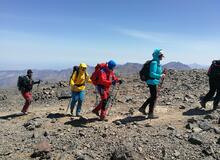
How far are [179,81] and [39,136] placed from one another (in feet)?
45.9

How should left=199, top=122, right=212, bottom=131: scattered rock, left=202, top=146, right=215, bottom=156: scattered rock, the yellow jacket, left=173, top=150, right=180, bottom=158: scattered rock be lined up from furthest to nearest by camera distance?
the yellow jacket → left=199, top=122, right=212, bottom=131: scattered rock → left=202, top=146, right=215, bottom=156: scattered rock → left=173, top=150, right=180, bottom=158: scattered rock

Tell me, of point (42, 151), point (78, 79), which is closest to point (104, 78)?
point (78, 79)

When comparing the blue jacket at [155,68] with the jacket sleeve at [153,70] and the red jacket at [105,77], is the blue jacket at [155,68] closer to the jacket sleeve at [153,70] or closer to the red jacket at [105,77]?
the jacket sleeve at [153,70]

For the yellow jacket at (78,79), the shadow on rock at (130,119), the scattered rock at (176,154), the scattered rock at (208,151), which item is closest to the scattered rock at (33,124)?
the yellow jacket at (78,79)

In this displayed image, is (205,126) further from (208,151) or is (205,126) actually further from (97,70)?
(97,70)

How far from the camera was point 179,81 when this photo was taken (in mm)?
23766

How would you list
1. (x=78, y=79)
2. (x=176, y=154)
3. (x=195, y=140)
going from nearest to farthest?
(x=176, y=154) → (x=195, y=140) → (x=78, y=79)

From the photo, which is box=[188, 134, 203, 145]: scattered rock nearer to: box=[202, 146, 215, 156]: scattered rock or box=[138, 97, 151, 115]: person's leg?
box=[202, 146, 215, 156]: scattered rock

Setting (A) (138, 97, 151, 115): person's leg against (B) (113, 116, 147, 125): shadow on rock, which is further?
(A) (138, 97, 151, 115): person's leg

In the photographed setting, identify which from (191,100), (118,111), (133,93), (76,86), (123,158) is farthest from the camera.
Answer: (133,93)

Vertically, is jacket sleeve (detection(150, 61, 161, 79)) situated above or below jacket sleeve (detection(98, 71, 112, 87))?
above

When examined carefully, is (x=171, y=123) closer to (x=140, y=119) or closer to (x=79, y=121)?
(x=140, y=119)

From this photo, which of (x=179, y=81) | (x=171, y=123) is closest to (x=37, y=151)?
(x=171, y=123)

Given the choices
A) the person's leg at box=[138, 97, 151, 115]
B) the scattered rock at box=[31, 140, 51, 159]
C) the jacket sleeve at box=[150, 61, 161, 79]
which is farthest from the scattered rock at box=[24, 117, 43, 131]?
the jacket sleeve at box=[150, 61, 161, 79]
